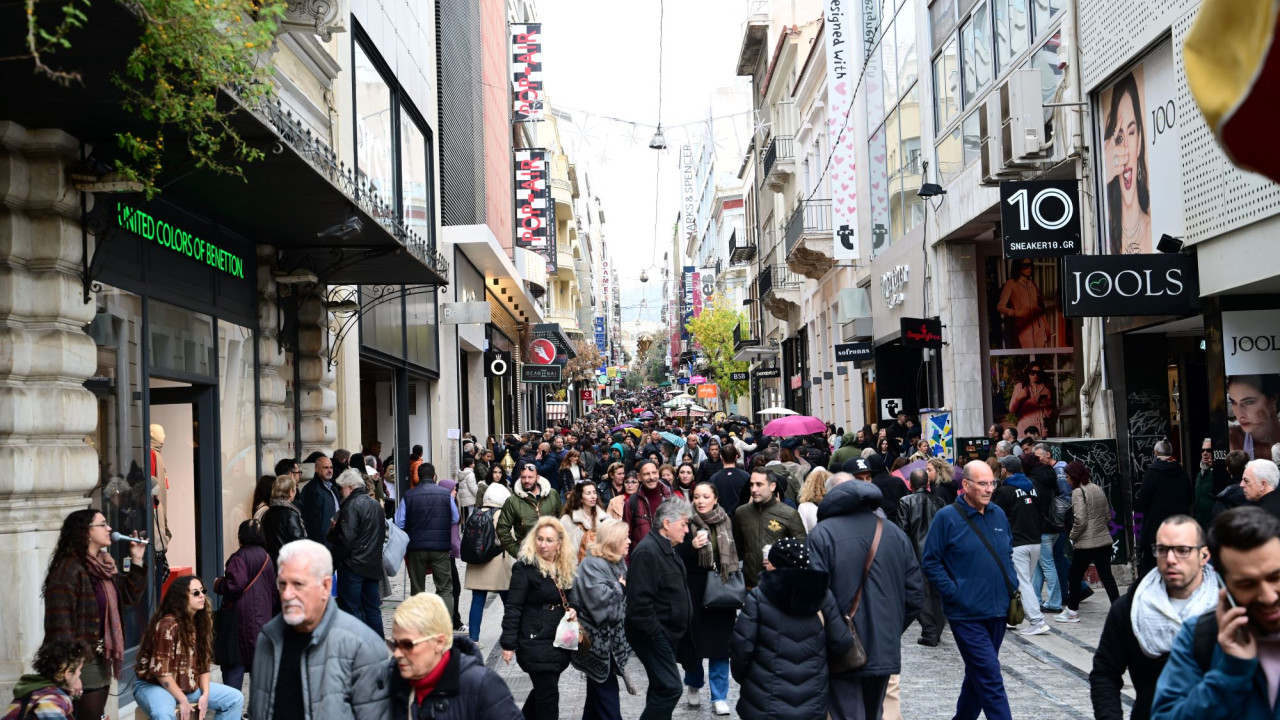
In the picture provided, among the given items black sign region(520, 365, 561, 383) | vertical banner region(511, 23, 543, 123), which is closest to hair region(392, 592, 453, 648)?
black sign region(520, 365, 561, 383)

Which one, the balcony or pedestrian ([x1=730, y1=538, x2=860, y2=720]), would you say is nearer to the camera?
pedestrian ([x1=730, y1=538, x2=860, y2=720])

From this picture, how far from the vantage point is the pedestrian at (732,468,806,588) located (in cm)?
1002

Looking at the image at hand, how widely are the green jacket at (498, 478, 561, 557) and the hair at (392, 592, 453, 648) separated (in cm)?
641

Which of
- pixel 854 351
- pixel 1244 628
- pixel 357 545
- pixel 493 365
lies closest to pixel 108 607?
pixel 357 545

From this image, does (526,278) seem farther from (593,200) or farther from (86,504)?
(593,200)

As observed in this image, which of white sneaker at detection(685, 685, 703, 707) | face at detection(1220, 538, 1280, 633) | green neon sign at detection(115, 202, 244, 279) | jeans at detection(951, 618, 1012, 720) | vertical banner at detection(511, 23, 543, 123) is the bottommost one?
white sneaker at detection(685, 685, 703, 707)

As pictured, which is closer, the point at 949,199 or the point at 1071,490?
the point at 1071,490

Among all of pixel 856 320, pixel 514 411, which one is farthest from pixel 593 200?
pixel 856 320

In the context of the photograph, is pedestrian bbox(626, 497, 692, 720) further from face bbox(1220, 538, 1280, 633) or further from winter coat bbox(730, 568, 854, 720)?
face bbox(1220, 538, 1280, 633)

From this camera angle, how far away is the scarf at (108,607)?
7.17 m

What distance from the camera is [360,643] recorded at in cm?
489

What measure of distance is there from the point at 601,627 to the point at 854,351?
22.7 m

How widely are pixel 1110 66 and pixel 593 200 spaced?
122 m

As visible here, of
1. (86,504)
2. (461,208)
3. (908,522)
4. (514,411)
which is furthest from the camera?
(514,411)
